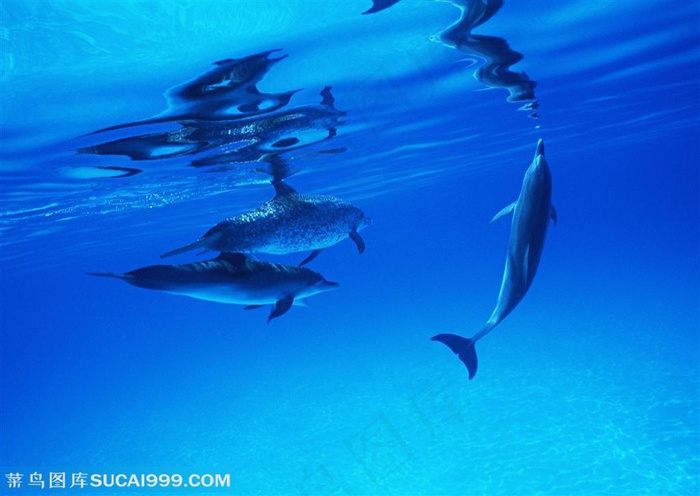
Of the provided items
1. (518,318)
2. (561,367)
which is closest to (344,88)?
(561,367)

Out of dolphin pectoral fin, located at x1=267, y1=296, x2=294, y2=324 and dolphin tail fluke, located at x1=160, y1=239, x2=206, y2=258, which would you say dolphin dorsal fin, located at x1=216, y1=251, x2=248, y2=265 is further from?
dolphin pectoral fin, located at x1=267, y1=296, x2=294, y2=324

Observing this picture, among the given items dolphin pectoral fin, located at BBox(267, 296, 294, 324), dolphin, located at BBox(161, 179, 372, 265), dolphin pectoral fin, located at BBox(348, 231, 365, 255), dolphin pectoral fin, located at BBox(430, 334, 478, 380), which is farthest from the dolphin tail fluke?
dolphin pectoral fin, located at BBox(430, 334, 478, 380)

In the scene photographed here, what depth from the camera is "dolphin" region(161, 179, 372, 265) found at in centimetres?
476

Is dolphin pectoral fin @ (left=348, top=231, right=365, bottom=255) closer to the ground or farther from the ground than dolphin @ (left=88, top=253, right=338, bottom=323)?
farther from the ground

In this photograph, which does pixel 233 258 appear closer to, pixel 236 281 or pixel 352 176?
pixel 236 281

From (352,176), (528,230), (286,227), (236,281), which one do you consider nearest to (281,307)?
(236,281)

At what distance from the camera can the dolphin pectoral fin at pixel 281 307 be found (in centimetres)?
446

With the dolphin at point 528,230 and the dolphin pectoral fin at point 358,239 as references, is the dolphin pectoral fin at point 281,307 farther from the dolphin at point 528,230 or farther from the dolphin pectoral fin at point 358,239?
the dolphin at point 528,230

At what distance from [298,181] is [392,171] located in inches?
316

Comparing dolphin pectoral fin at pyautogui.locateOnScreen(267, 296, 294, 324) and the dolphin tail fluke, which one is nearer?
the dolphin tail fluke

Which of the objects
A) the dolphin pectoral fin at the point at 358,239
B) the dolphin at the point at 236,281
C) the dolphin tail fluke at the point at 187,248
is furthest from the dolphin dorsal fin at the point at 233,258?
the dolphin pectoral fin at the point at 358,239

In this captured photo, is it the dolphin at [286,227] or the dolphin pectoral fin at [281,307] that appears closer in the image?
the dolphin pectoral fin at [281,307]

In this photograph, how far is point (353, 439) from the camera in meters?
18.7

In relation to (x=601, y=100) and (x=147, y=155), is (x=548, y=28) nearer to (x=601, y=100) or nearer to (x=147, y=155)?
(x=147, y=155)
